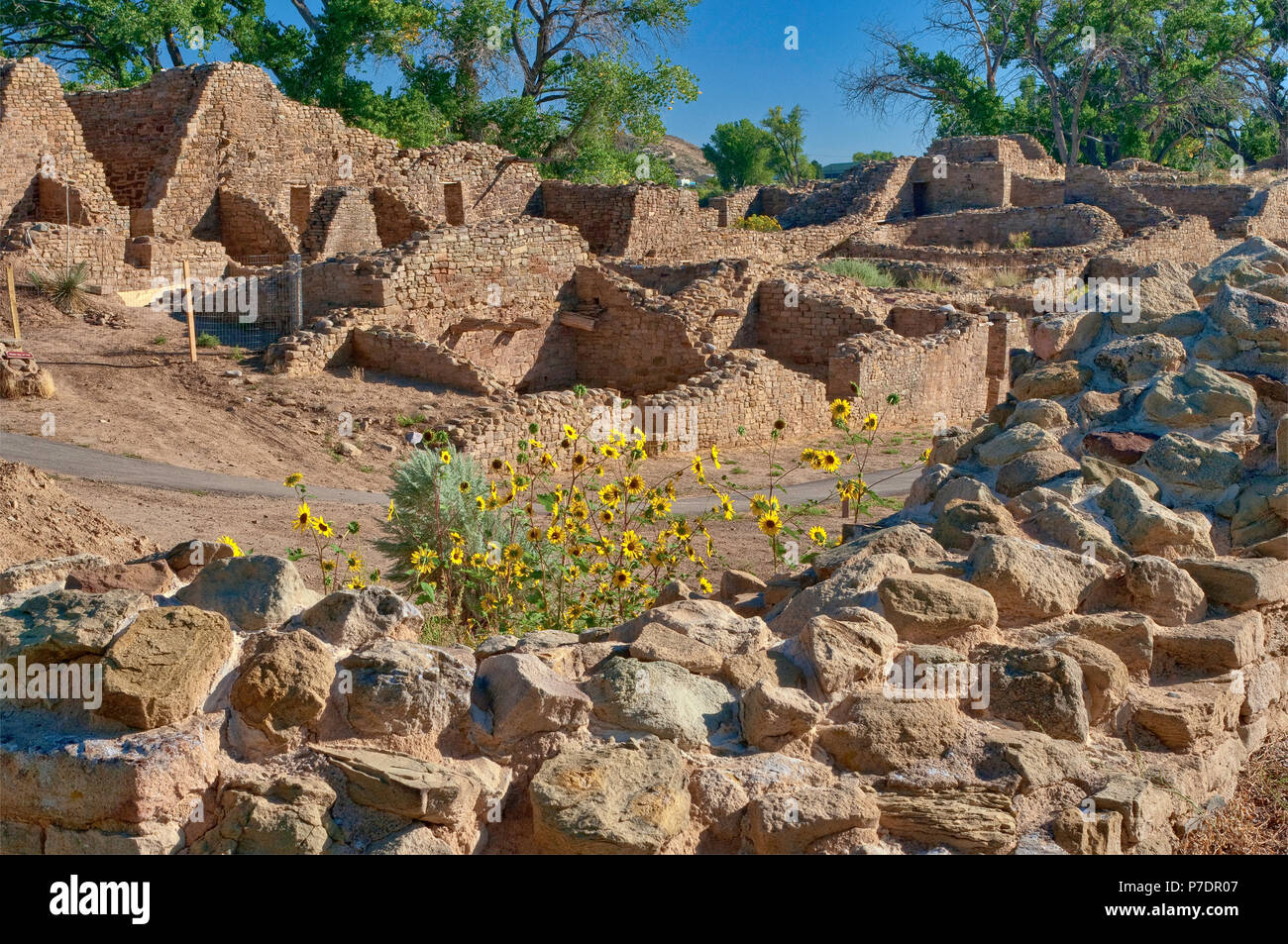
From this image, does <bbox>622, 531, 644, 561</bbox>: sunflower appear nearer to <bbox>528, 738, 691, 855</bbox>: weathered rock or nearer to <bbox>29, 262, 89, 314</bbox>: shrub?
<bbox>528, 738, 691, 855</bbox>: weathered rock

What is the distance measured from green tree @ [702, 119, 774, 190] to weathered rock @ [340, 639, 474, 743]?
71.5 meters

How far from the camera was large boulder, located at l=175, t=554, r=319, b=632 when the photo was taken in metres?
3.38

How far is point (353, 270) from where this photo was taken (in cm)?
1831

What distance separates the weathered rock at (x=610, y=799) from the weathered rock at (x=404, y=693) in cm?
30

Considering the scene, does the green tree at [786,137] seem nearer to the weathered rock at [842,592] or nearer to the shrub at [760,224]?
the shrub at [760,224]

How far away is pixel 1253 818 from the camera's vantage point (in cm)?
370

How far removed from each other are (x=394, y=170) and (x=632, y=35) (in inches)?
471

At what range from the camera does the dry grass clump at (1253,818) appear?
3.51 metres

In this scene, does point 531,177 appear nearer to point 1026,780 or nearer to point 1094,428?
point 1094,428

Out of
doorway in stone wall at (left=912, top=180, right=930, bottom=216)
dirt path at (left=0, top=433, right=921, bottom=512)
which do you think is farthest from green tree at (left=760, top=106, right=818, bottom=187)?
dirt path at (left=0, top=433, right=921, bottom=512)

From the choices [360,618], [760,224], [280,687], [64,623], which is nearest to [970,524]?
[360,618]

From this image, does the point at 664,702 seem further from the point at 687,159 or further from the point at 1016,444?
the point at 687,159

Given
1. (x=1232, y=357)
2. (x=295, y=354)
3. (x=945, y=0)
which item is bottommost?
(x=1232, y=357)

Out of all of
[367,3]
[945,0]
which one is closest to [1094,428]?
[367,3]
